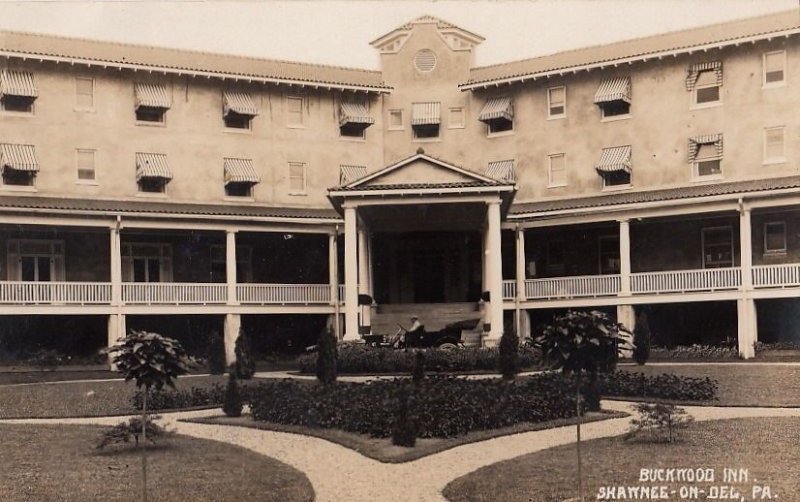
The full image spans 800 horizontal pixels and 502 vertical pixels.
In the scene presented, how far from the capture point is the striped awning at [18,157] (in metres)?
35.1

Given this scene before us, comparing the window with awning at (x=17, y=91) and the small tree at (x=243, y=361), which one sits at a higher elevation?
the window with awning at (x=17, y=91)

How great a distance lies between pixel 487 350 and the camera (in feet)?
90.9

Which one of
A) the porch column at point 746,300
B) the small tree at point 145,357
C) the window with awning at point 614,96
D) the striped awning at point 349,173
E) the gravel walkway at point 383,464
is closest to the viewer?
the gravel walkway at point 383,464

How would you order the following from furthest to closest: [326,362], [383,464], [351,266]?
[351,266] < [326,362] < [383,464]

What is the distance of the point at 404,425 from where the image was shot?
55.1 feet

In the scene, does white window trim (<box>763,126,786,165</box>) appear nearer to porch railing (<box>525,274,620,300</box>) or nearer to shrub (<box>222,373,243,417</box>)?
porch railing (<box>525,274,620,300</box>)

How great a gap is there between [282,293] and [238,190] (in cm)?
547

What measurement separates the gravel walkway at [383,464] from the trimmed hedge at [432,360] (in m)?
6.54

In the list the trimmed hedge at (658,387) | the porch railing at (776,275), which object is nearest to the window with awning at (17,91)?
the trimmed hedge at (658,387)

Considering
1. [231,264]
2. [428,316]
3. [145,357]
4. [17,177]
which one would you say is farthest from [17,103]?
[145,357]

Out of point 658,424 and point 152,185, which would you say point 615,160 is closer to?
point 152,185

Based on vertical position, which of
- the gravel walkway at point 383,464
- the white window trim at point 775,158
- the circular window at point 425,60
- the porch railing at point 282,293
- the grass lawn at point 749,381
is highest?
the circular window at point 425,60

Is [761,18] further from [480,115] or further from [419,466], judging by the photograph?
[419,466]

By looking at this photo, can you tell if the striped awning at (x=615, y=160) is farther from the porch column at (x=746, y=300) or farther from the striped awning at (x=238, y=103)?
the striped awning at (x=238, y=103)
